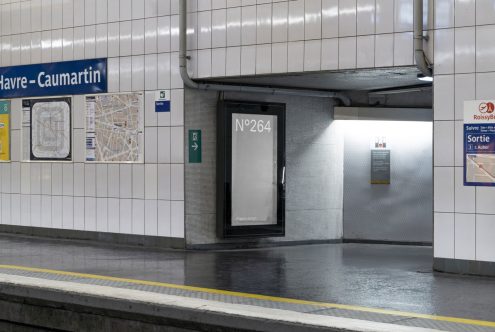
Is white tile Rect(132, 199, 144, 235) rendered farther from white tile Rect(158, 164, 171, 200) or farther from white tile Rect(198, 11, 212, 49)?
white tile Rect(198, 11, 212, 49)

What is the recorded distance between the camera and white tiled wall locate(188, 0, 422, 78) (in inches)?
406

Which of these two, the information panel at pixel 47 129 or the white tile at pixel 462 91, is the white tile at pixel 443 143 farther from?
the information panel at pixel 47 129

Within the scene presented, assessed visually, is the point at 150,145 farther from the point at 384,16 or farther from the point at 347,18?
the point at 384,16

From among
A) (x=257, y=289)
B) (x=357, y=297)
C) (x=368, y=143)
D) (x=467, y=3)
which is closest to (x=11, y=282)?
(x=257, y=289)

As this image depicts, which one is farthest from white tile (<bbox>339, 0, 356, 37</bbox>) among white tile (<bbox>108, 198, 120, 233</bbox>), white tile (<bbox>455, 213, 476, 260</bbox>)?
white tile (<bbox>108, 198, 120, 233</bbox>)

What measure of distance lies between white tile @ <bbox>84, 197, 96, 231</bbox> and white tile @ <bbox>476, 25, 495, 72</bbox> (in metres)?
6.54

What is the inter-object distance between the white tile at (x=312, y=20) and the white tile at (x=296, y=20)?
60 millimetres

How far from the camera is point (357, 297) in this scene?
8430mm

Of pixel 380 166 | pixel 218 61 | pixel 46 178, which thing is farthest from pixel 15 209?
pixel 380 166

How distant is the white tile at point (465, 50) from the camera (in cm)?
955

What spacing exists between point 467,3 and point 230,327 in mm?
4575

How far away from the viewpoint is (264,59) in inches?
454

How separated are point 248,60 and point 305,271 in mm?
3010

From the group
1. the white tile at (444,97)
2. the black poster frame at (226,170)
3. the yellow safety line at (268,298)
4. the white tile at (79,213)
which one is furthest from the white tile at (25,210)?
the white tile at (444,97)
